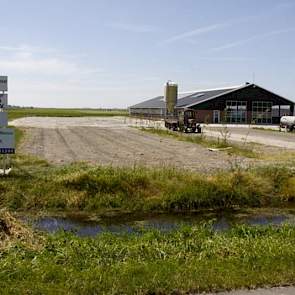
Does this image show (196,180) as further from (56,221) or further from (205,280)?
(205,280)

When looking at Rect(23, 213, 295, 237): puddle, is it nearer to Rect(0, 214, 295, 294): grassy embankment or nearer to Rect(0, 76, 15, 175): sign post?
Rect(0, 214, 295, 294): grassy embankment

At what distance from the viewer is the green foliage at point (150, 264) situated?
206 inches

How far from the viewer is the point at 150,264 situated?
19.8 feet

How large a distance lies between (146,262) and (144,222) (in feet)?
14.3

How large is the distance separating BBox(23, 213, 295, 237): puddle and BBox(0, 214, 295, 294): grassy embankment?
1.73 metres

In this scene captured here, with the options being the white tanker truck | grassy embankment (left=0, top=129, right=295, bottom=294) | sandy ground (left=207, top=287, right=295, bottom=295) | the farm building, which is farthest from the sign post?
the farm building

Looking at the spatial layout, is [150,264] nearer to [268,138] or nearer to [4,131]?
[4,131]

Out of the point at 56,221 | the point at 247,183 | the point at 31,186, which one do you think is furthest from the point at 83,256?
the point at 247,183

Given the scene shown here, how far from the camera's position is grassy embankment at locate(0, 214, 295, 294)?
17.2 ft

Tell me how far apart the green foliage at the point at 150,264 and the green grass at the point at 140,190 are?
368cm

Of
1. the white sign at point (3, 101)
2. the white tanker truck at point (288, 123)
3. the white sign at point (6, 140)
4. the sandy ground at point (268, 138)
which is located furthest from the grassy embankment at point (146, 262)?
the white tanker truck at point (288, 123)

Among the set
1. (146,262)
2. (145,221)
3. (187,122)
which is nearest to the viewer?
(146,262)

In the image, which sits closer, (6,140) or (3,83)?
(3,83)

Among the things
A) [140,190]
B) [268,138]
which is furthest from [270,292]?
[268,138]
